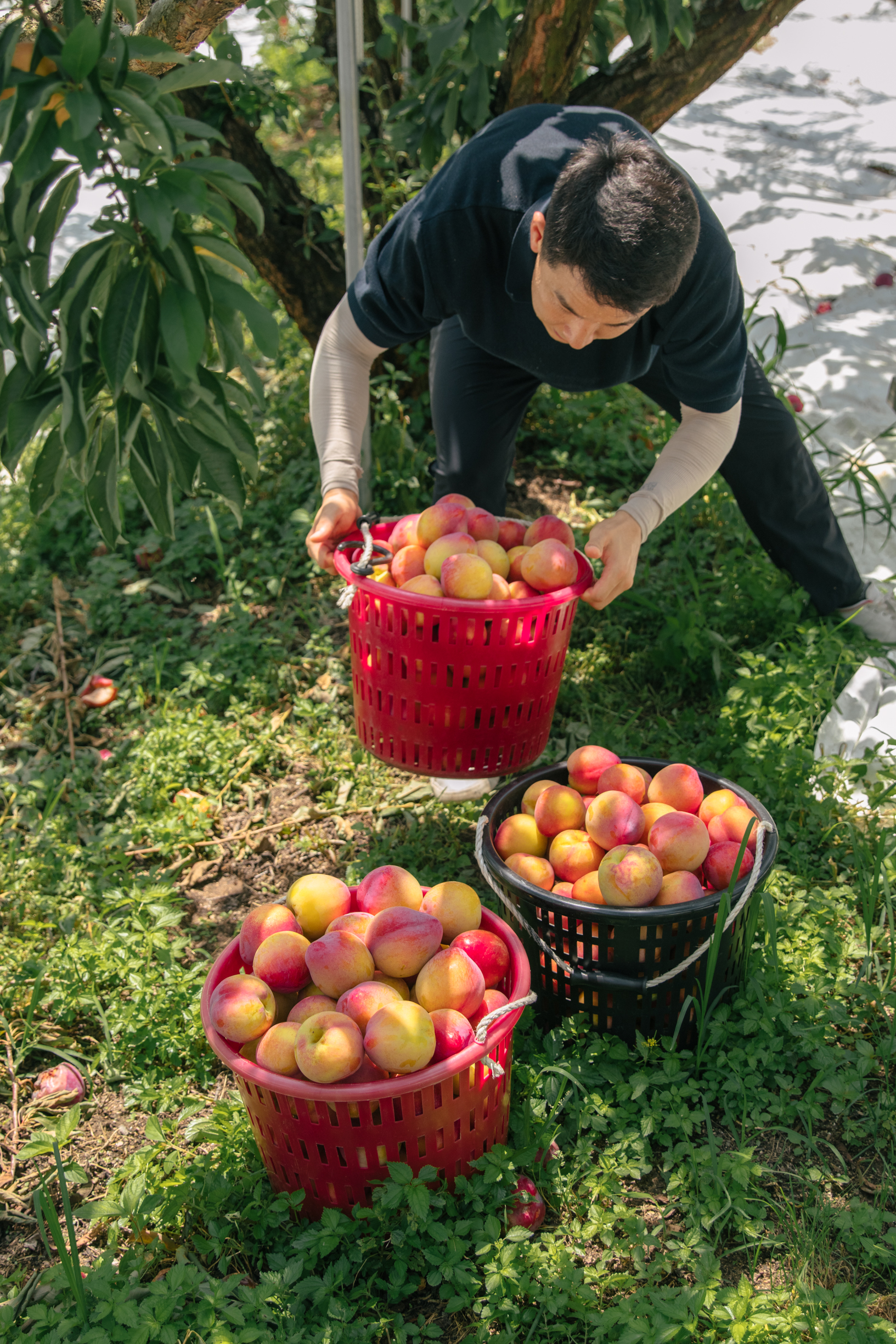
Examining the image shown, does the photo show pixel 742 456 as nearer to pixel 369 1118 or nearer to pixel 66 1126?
pixel 369 1118

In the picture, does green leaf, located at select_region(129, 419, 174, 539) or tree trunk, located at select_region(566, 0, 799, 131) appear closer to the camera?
green leaf, located at select_region(129, 419, 174, 539)

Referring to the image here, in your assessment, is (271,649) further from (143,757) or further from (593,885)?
(593,885)

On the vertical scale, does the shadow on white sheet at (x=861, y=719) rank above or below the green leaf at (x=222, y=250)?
below

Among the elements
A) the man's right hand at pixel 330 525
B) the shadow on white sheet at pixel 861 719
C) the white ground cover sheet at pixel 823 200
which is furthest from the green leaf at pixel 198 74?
the white ground cover sheet at pixel 823 200

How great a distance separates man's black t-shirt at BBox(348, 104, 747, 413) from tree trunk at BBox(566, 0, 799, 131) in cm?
130

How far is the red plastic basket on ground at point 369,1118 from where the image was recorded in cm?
143

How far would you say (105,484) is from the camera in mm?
1517

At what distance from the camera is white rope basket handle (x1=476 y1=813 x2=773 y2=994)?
5.75ft

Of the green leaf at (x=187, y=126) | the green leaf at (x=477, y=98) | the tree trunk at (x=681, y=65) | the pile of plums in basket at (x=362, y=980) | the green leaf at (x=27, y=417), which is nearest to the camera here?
the green leaf at (x=187, y=126)

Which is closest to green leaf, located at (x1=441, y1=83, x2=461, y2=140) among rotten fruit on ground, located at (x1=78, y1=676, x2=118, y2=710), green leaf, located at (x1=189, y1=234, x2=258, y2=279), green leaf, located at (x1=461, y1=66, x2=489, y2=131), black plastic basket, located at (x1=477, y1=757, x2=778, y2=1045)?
green leaf, located at (x1=461, y1=66, x2=489, y2=131)

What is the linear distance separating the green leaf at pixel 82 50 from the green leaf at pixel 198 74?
11cm

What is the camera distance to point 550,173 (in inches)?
79.1

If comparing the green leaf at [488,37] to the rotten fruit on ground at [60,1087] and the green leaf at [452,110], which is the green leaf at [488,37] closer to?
the green leaf at [452,110]

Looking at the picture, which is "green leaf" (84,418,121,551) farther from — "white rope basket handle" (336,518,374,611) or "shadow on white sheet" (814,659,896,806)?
"shadow on white sheet" (814,659,896,806)
